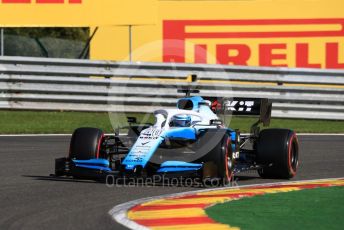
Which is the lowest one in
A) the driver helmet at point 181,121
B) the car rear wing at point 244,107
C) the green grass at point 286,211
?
the green grass at point 286,211

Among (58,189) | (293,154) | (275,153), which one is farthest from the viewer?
(293,154)

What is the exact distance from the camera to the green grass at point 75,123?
1808 centimetres

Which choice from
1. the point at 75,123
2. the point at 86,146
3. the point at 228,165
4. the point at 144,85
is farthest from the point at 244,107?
the point at 144,85

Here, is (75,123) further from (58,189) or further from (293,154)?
(58,189)

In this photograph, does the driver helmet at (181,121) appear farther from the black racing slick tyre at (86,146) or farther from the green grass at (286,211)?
the green grass at (286,211)

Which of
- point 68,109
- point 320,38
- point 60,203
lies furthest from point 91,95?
point 60,203

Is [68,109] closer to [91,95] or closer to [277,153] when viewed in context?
[91,95]

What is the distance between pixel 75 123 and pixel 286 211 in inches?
417

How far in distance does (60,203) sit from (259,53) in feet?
43.0

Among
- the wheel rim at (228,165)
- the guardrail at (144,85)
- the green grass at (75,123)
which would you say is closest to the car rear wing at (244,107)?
the wheel rim at (228,165)

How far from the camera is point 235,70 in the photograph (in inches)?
795

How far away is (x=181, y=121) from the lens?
37.9ft

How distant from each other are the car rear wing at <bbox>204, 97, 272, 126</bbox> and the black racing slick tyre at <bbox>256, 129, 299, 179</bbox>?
601 mm

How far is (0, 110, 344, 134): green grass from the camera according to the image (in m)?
18.1
